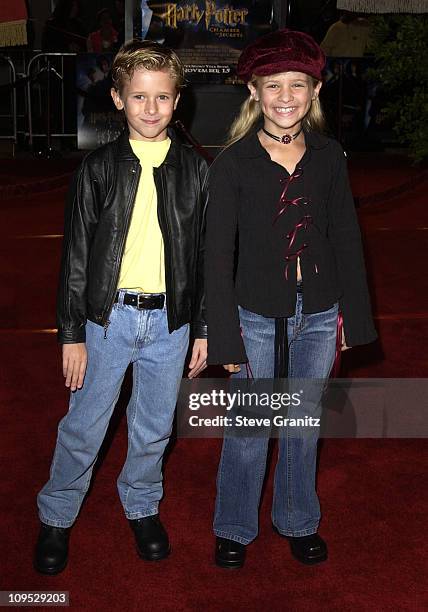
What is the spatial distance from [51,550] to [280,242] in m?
1.11

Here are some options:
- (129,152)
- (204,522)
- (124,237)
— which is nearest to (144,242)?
(124,237)

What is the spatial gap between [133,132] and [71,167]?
6808 millimetres

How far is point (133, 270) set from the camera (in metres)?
2.59

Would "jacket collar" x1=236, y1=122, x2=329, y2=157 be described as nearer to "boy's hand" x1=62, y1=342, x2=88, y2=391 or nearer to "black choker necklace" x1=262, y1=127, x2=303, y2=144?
"black choker necklace" x1=262, y1=127, x2=303, y2=144

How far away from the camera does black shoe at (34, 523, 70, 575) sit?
8.92ft

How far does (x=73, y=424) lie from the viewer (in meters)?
2.67

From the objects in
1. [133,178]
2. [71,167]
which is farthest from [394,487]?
[71,167]

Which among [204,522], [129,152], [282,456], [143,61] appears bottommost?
[204,522]

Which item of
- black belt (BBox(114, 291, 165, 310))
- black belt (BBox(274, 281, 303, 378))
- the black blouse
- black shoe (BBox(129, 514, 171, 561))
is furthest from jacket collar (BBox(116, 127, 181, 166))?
black shoe (BBox(129, 514, 171, 561))

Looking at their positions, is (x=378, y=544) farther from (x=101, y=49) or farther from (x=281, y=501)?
(x=101, y=49)

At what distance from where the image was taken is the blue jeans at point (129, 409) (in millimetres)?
2613

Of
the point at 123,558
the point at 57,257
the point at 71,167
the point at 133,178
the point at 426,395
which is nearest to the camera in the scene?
the point at 133,178

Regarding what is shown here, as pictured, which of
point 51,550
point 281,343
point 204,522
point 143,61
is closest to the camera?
point 143,61

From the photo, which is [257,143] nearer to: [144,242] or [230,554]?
[144,242]
